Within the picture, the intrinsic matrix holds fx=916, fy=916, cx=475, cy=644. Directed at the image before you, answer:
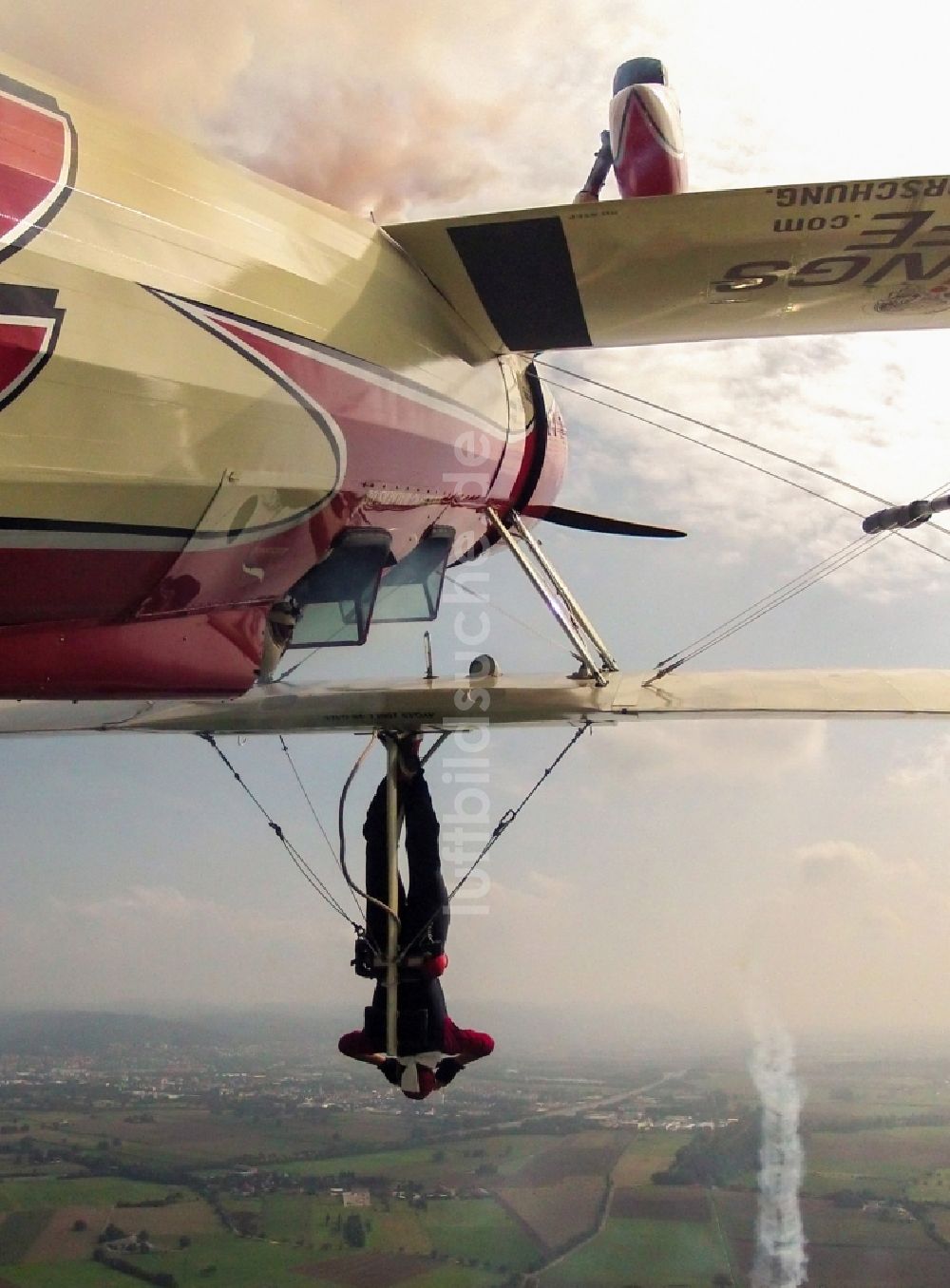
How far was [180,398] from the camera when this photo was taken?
11.8ft

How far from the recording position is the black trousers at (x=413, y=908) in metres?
6.53

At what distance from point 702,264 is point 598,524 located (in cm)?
365

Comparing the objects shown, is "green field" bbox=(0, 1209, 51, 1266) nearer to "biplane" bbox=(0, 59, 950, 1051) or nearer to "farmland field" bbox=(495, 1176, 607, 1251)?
"farmland field" bbox=(495, 1176, 607, 1251)

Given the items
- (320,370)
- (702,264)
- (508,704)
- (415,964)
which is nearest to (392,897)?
(415,964)

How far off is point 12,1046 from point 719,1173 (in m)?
18.0

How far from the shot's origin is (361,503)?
16.2 feet

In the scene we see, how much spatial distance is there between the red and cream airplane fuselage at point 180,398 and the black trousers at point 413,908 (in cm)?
206

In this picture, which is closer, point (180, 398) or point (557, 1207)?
point (180, 398)

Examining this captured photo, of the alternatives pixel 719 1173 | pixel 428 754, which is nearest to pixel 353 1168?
pixel 719 1173

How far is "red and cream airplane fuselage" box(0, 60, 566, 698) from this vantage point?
3252mm

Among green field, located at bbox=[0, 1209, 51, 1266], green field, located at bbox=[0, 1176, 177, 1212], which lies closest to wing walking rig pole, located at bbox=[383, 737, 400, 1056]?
green field, located at bbox=[0, 1209, 51, 1266]

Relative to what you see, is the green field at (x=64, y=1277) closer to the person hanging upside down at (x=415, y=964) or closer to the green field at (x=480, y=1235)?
the green field at (x=480, y=1235)

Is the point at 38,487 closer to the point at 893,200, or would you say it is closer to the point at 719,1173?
the point at 893,200

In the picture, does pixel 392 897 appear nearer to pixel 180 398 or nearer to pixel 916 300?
pixel 180 398
